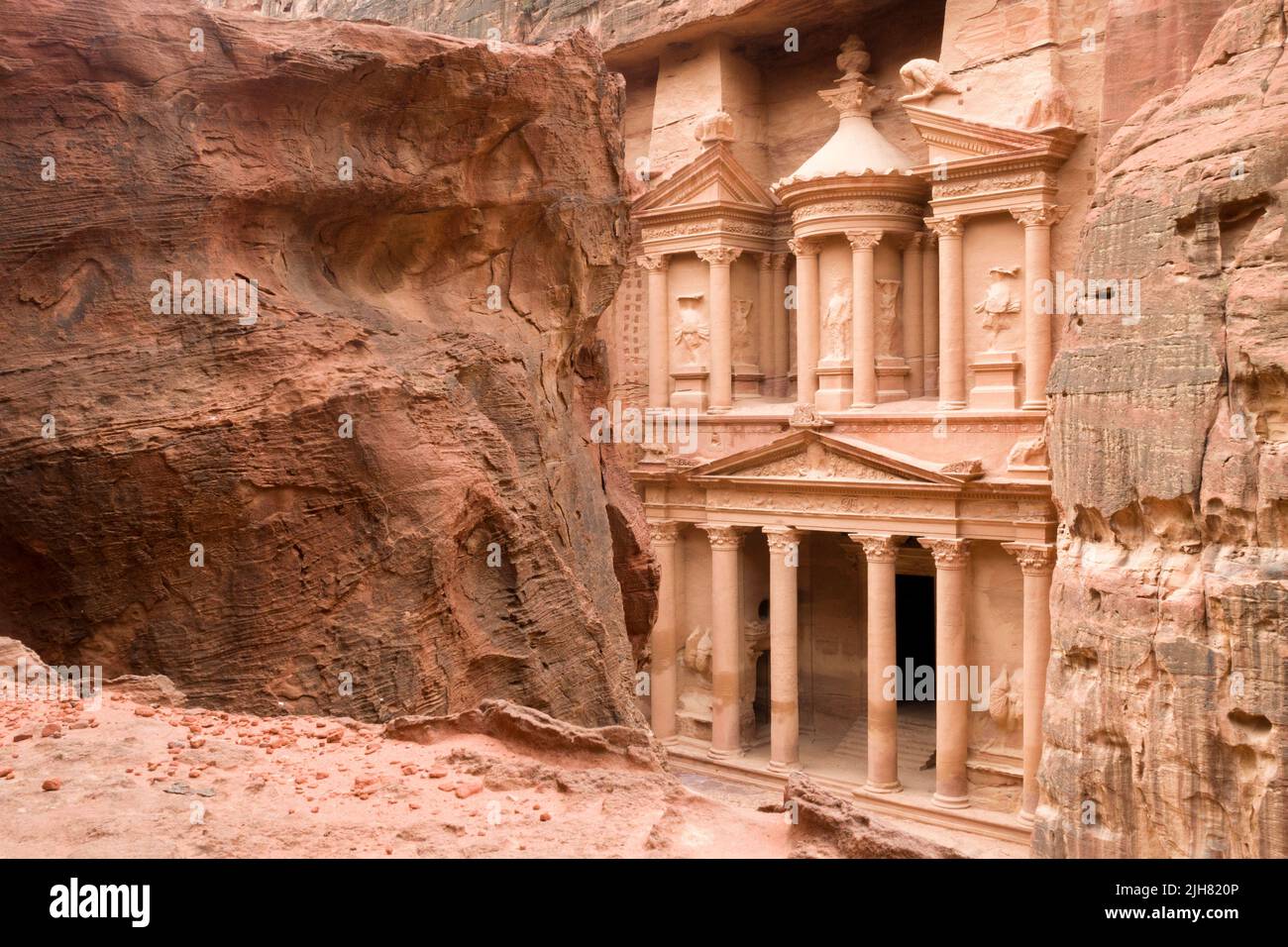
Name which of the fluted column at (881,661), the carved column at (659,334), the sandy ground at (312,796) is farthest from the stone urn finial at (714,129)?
the sandy ground at (312,796)

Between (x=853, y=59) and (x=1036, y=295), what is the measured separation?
21.1ft

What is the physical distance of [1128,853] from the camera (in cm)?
1152

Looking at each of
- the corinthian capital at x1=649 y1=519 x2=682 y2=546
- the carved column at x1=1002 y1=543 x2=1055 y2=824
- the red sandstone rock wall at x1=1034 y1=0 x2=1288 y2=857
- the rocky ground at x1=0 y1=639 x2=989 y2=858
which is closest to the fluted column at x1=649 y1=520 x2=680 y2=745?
the corinthian capital at x1=649 y1=519 x2=682 y2=546

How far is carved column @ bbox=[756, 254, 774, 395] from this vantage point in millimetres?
24781

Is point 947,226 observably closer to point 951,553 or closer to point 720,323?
point 720,323

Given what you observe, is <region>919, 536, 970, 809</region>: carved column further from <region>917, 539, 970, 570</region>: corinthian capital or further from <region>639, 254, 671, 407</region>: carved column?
<region>639, 254, 671, 407</region>: carved column

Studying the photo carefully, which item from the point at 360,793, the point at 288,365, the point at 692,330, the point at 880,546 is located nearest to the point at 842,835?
the point at 360,793

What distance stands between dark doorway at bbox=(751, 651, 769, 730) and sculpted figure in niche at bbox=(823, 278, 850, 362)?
6650 mm

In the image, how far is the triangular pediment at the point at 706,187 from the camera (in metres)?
23.3

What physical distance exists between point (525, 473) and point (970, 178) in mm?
15659

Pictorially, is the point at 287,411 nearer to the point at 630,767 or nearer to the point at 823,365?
the point at 630,767

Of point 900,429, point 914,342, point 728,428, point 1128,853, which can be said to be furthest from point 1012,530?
point 1128,853

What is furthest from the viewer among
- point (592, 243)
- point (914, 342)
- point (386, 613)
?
point (914, 342)

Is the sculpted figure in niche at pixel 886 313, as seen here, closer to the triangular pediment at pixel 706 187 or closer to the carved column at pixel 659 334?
the triangular pediment at pixel 706 187
